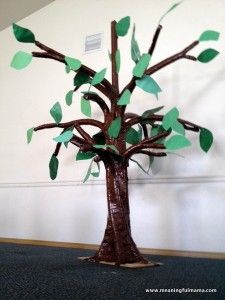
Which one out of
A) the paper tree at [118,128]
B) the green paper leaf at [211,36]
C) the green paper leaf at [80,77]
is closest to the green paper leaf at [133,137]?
the paper tree at [118,128]

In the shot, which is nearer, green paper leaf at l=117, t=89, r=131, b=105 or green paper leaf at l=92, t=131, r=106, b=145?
green paper leaf at l=117, t=89, r=131, b=105

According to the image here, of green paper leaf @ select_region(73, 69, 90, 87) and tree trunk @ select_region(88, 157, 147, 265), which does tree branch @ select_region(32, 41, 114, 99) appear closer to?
green paper leaf @ select_region(73, 69, 90, 87)

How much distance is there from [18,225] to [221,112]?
1.34 metres

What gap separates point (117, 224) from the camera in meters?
0.97

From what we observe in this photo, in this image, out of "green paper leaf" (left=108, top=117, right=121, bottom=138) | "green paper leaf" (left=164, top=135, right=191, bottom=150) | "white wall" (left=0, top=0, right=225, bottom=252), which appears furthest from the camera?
"white wall" (left=0, top=0, right=225, bottom=252)

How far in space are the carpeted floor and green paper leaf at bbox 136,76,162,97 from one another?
0.50 m

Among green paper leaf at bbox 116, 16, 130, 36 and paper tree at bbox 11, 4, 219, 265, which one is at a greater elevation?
green paper leaf at bbox 116, 16, 130, 36

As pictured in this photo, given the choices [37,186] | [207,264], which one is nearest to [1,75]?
[37,186]

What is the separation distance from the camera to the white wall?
4.56ft

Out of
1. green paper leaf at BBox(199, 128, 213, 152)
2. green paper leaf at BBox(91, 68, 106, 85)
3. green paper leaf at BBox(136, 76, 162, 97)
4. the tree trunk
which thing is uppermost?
green paper leaf at BBox(91, 68, 106, 85)

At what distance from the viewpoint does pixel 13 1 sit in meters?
2.07

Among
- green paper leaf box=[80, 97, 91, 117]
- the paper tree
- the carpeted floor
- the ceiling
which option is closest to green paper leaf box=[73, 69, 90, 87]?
the paper tree

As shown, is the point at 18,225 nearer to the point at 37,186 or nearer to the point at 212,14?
the point at 37,186

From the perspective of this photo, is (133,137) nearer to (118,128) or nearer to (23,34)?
(118,128)
